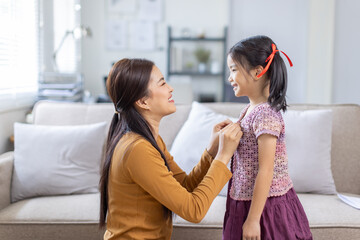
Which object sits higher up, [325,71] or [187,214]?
[325,71]

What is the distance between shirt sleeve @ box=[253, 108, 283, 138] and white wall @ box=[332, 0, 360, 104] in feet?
7.56

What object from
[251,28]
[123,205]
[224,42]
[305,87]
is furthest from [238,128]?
[224,42]

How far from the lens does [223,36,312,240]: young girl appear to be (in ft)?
3.78

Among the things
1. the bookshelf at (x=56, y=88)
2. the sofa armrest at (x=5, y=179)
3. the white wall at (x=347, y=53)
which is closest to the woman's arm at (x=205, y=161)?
the sofa armrest at (x=5, y=179)

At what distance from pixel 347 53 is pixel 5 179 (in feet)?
9.82

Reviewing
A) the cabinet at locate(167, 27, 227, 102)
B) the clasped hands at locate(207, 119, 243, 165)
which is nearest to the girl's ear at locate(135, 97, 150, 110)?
the clasped hands at locate(207, 119, 243, 165)

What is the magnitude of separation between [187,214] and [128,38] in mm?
4614

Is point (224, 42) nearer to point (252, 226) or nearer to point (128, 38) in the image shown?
point (128, 38)

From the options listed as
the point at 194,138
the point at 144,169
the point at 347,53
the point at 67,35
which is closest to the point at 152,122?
the point at 144,169

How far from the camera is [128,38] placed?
5430 mm

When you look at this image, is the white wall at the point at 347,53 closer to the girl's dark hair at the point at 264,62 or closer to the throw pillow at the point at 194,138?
the throw pillow at the point at 194,138

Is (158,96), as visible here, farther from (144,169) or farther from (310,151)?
(310,151)

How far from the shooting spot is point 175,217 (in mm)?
1727

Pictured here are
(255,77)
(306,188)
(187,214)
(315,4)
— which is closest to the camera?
(187,214)
